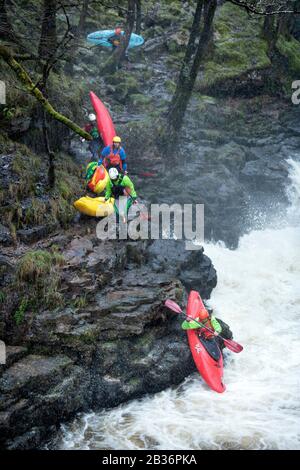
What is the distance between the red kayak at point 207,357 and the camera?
20.1 ft

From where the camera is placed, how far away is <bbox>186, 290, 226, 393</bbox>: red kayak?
614 centimetres

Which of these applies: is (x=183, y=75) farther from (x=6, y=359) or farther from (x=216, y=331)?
(x=6, y=359)

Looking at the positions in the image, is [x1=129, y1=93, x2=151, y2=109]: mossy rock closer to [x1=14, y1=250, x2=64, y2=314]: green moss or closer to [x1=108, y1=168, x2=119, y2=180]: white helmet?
[x1=108, y1=168, x2=119, y2=180]: white helmet

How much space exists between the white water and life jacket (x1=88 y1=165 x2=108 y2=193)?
3.14 m

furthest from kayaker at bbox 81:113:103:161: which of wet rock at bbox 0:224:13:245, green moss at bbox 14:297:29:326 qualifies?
green moss at bbox 14:297:29:326

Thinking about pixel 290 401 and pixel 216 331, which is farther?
pixel 216 331

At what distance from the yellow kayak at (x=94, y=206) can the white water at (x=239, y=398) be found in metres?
2.90

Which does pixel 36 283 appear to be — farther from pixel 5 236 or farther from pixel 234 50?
pixel 234 50

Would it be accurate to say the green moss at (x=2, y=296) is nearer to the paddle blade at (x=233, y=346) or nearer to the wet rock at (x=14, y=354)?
the wet rock at (x=14, y=354)

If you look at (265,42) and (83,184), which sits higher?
(265,42)

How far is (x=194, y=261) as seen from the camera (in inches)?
317

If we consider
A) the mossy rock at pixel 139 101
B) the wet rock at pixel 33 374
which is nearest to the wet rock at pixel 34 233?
the wet rock at pixel 33 374

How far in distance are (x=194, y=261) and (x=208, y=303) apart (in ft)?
2.94
